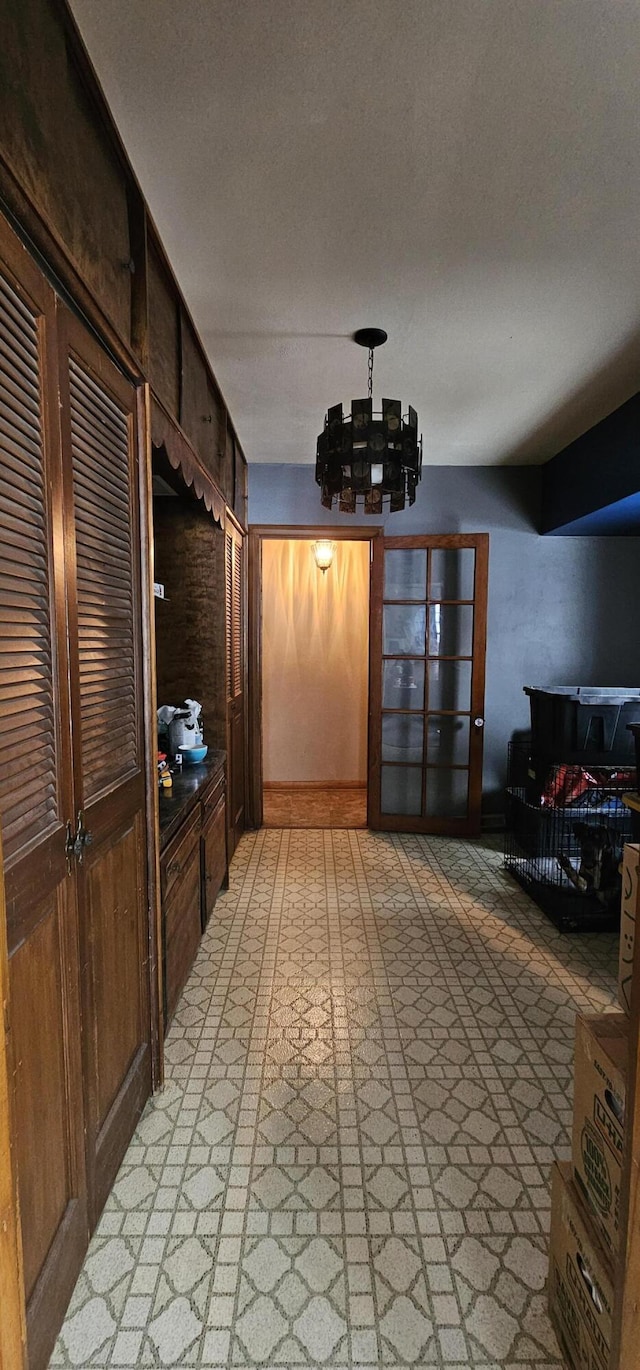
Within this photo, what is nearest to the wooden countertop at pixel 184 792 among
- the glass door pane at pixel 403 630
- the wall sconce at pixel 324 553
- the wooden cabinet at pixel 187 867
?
the wooden cabinet at pixel 187 867

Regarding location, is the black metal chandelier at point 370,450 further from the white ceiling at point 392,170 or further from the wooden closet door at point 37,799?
the wooden closet door at point 37,799

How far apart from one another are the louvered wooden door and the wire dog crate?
183 cm

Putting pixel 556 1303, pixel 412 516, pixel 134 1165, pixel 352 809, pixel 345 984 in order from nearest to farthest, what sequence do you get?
pixel 556 1303, pixel 134 1165, pixel 345 984, pixel 412 516, pixel 352 809

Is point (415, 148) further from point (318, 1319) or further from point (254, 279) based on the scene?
point (318, 1319)

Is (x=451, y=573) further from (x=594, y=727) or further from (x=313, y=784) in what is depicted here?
(x=313, y=784)

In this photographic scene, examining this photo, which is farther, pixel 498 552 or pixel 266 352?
pixel 498 552

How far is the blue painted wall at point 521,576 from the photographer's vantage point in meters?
4.02

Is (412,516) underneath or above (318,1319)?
above

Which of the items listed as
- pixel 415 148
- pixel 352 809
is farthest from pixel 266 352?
pixel 352 809

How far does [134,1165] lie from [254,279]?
2.79 meters

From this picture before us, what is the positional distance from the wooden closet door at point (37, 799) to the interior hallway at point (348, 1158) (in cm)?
26

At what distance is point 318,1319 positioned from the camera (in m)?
1.17

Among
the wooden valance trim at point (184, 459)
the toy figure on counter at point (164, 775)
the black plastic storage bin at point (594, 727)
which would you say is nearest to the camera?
the wooden valance trim at point (184, 459)

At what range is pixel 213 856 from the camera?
2779mm
